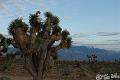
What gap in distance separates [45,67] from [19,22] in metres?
3.41

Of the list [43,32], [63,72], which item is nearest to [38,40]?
[43,32]

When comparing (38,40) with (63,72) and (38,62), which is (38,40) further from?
(63,72)

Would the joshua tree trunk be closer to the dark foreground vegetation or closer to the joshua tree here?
the joshua tree

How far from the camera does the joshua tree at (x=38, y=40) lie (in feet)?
69.6

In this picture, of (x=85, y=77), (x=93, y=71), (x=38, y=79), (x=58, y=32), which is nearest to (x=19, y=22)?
(x=58, y=32)

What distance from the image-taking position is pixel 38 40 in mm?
21234

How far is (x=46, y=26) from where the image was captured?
2180 centimetres

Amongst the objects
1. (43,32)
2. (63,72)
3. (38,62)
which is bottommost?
(63,72)

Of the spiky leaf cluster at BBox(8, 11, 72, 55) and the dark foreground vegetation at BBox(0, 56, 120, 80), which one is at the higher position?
the spiky leaf cluster at BBox(8, 11, 72, 55)

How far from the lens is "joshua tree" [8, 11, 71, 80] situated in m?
21.2

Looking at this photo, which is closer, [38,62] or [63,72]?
[38,62]

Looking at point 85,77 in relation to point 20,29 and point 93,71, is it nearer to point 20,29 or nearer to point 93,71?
point 93,71

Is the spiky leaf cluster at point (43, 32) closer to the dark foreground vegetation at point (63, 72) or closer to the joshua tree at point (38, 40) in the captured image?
the joshua tree at point (38, 40)

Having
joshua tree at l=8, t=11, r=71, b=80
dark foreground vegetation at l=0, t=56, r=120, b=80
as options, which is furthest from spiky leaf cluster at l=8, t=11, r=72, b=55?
dark foreground vegetation at l=0, t=56, r=120, b=80
